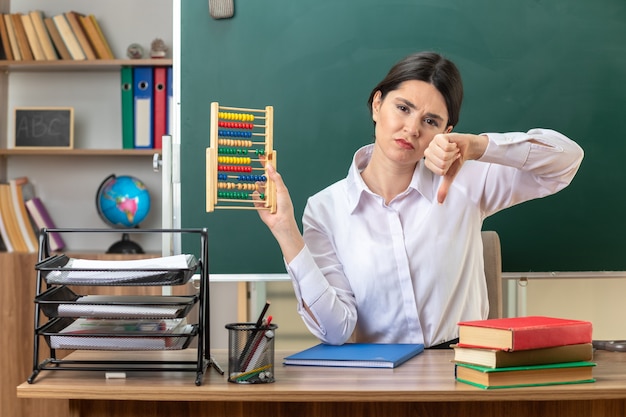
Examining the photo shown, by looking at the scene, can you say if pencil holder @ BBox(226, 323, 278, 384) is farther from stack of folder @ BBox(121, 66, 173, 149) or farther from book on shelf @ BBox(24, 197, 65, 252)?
book on shelf @ BBox(24, 197, 65, 252)

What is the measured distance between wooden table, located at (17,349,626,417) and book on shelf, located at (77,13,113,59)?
2517 mm

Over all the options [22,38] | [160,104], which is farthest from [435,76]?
[22,38]

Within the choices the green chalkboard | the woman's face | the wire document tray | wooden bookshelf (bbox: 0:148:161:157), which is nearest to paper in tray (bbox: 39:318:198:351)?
the wire document tray

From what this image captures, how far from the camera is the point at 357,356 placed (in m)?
1.66

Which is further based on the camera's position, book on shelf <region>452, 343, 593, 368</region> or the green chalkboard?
the green chalkboard

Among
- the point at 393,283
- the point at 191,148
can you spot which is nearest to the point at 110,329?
the point at 393,283

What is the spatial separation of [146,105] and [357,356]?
7.99 ft

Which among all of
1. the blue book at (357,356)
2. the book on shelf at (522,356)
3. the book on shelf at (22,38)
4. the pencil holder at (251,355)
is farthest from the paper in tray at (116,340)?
the book on shelf at (22,38)

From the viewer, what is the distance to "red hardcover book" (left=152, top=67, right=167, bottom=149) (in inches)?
148

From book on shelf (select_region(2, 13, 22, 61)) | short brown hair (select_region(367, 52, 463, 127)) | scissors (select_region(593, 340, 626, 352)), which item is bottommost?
scissors (select_region(593, 340, 626, 352))

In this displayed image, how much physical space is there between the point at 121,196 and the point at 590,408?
278 cm

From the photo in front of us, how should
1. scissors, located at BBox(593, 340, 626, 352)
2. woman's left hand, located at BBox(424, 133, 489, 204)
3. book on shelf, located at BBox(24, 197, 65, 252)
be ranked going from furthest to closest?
1. book on shelf, located at BBox(24, 197, 65, 252)
2. scissors, located at BBox(593, 340, 626, 352)
3. woman's left hand, located at BBox(424, 133, 489, 204)

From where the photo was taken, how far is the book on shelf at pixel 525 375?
144cm

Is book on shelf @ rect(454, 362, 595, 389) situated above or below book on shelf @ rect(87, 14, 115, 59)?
below
